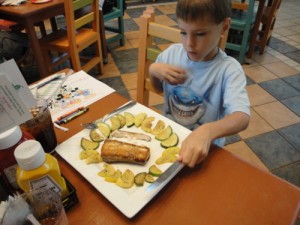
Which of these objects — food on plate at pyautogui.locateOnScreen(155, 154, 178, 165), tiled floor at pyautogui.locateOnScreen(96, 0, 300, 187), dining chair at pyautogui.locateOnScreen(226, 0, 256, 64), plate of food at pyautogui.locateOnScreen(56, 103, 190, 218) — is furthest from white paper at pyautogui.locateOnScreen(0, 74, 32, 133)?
dining chair at pyautogui.locateOnScreen(226, 0, 256, 64)

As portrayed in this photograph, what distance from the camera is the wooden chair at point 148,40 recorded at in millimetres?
913

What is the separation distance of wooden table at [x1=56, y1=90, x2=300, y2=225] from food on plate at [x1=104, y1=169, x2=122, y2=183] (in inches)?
1.5

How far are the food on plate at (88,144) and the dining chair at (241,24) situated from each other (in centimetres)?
211

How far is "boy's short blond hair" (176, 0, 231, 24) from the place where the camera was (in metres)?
0.71

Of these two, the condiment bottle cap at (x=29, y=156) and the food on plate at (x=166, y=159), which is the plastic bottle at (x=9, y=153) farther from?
the food on plate at (x=166, y=159)

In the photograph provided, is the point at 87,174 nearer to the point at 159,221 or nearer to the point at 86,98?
the point at 159,221

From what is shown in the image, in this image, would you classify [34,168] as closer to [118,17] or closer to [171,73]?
[171,73]

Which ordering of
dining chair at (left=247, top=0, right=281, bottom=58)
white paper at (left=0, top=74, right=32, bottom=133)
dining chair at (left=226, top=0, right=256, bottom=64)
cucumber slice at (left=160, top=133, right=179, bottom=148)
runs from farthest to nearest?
1. dining chair at (left=247, top=0, right=281, bottom=58)
2. dining chair at (left=226, top=0, right=256, bottom=64)
3. cucumber slice at (left=160, top=133, right=179, bottom=148)
4. white paper at (left=0, top=74, right=32, bottom=133)

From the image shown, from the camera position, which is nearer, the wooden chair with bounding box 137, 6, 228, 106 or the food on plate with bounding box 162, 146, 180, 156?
the food on plate with bounding box 162, 146, 180, 156

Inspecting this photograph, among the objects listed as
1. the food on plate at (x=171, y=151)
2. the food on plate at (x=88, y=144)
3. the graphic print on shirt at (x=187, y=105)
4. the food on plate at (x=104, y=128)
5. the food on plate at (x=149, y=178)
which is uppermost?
the food on plate at (x=171, y=151)

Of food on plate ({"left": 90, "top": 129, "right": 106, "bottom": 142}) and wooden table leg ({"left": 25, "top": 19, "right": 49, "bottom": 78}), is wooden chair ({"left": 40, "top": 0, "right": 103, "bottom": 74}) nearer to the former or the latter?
wooden table leg ({"left": 25, "top": 19, "right": 49, "bottom": 78})

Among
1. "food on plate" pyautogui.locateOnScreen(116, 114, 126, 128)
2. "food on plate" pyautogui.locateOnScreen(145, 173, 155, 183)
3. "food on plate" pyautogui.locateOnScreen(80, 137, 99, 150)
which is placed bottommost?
"food on plate" pyautogui.locateOnScreen(80, 137, 99, 150)

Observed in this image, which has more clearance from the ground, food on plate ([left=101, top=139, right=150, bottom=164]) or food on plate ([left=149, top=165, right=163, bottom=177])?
food on plate ([left=101, top=139, right=150, bottom=164])

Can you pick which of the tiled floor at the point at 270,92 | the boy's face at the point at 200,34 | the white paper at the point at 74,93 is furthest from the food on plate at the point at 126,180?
the tiled floor at the point at 270,92
